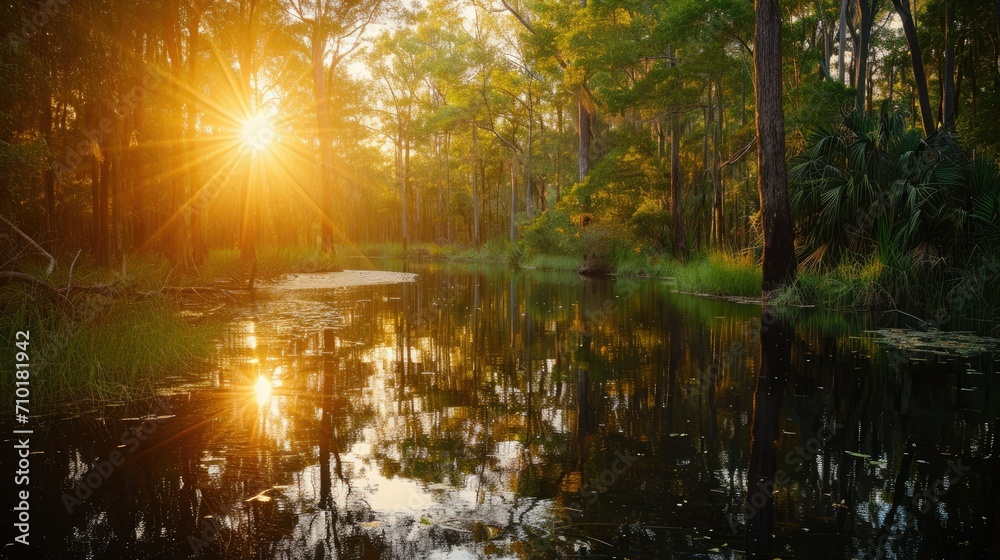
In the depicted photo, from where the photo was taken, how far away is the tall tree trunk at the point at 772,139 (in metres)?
13.6

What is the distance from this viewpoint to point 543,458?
449 centimetres

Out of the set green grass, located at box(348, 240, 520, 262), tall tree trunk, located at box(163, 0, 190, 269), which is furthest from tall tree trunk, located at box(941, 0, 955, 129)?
green grass, located at box(348, 240, 520, 262)

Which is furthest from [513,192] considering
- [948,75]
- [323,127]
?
[948,75]

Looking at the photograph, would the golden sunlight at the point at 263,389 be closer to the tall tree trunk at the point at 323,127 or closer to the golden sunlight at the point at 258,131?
the golden sunlight at the point at 258,131

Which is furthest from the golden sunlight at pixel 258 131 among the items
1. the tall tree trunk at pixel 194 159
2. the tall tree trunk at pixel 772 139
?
the tall tree trunk at pixel 772 139

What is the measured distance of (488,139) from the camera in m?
41.4

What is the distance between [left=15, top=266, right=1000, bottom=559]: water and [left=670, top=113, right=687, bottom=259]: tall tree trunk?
16.0m

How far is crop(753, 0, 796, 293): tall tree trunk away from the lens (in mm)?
13578

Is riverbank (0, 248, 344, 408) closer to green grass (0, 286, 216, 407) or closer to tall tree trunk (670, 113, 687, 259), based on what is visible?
green grass (0, 286, 216, 407)

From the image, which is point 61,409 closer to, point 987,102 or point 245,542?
point 245,542

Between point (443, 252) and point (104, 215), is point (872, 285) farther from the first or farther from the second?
point (443, 252)

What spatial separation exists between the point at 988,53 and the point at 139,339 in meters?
28.4

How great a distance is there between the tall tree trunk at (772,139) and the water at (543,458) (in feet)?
17.7

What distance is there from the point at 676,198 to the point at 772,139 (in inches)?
424
